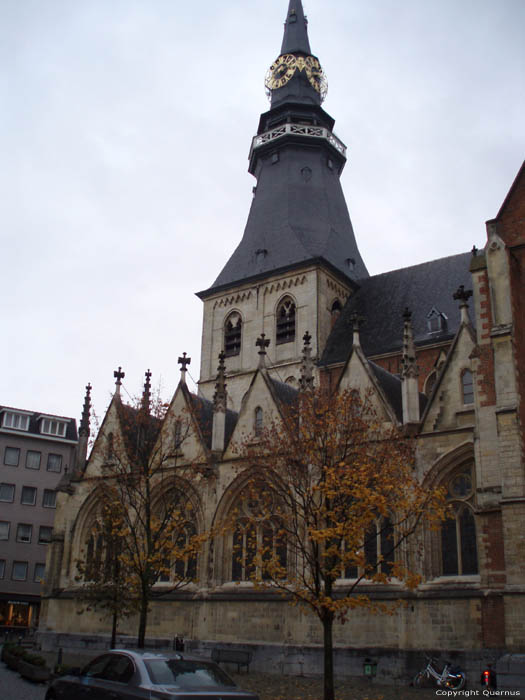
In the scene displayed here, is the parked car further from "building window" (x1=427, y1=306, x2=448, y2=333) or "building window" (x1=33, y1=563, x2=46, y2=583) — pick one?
"building window" (x1=33, y1=563, x2=46, y2=583)

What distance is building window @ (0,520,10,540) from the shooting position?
169ft

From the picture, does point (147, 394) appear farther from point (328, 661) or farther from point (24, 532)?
point (24, 532)

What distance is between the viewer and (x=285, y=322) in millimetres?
42781

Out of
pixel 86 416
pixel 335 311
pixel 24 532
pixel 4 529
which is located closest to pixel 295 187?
pixel 335 311

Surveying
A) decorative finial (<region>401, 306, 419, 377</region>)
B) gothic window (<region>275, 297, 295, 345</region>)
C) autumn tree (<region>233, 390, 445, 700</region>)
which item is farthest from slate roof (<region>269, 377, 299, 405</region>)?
gothic window (<region>275, 297, 295, 345</region>)

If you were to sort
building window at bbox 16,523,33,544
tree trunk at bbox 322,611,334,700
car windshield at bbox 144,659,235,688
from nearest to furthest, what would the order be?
1. car windshield at bbox 144,659,235,688
2. tree trunk at bbox 322,611,334,700
3. building window at bbox 16,523,33,544

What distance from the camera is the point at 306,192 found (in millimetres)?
47969

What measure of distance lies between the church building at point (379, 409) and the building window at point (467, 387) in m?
0.04

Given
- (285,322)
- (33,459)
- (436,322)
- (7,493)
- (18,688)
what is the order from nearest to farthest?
1. (18,688)
2. (436,322)
3. (285,322)
4. (7,493)
5. (33,459)

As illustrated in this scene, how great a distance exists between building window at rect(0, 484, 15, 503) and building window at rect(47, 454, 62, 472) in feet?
10.4

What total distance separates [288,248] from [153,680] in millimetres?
36413

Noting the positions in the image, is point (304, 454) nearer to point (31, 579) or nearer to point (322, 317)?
point (322, 317)

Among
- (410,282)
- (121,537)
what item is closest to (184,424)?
(121,537)

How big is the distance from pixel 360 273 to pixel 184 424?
2064 cm
